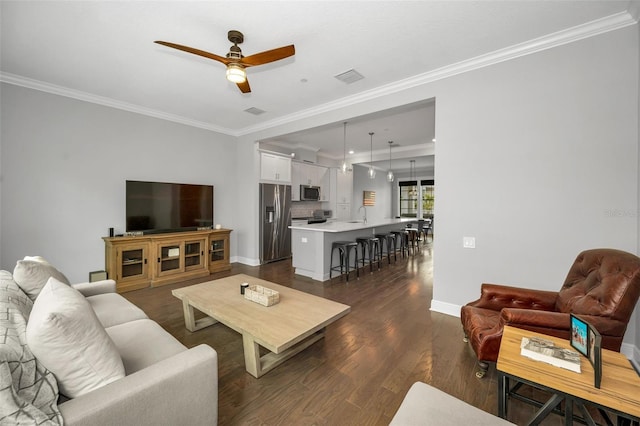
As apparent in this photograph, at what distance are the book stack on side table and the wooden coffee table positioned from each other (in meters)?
1.28

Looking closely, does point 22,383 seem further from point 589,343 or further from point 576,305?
point 576,305

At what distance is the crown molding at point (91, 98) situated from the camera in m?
3.59

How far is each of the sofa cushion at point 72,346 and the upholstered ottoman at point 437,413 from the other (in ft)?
4.39

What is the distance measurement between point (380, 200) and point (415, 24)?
952cm

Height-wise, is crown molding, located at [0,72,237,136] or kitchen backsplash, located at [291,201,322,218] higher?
crown molding, located at [0,72,237,136]

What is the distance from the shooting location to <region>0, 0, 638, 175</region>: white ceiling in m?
2.32

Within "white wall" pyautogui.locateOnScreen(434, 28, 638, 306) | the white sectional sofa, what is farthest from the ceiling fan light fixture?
"white wall" pyautogui.locateOnScreen(434, 28, 638, 306)

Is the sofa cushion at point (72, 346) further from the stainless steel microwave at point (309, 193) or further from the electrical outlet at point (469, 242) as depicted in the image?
the stainless steel microwave at point (309, 193)

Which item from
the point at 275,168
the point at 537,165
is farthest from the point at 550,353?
the point at 275,168

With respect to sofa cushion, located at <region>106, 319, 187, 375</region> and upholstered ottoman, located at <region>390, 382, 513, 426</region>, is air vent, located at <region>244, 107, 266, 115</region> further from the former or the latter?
upholstered ottoman, located at <region>390, 382, 513, 426</region>

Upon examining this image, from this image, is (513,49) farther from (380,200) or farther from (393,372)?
(380,200)

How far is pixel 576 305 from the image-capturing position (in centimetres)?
191

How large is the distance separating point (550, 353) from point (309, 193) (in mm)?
6464

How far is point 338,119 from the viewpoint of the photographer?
436 centimetres
